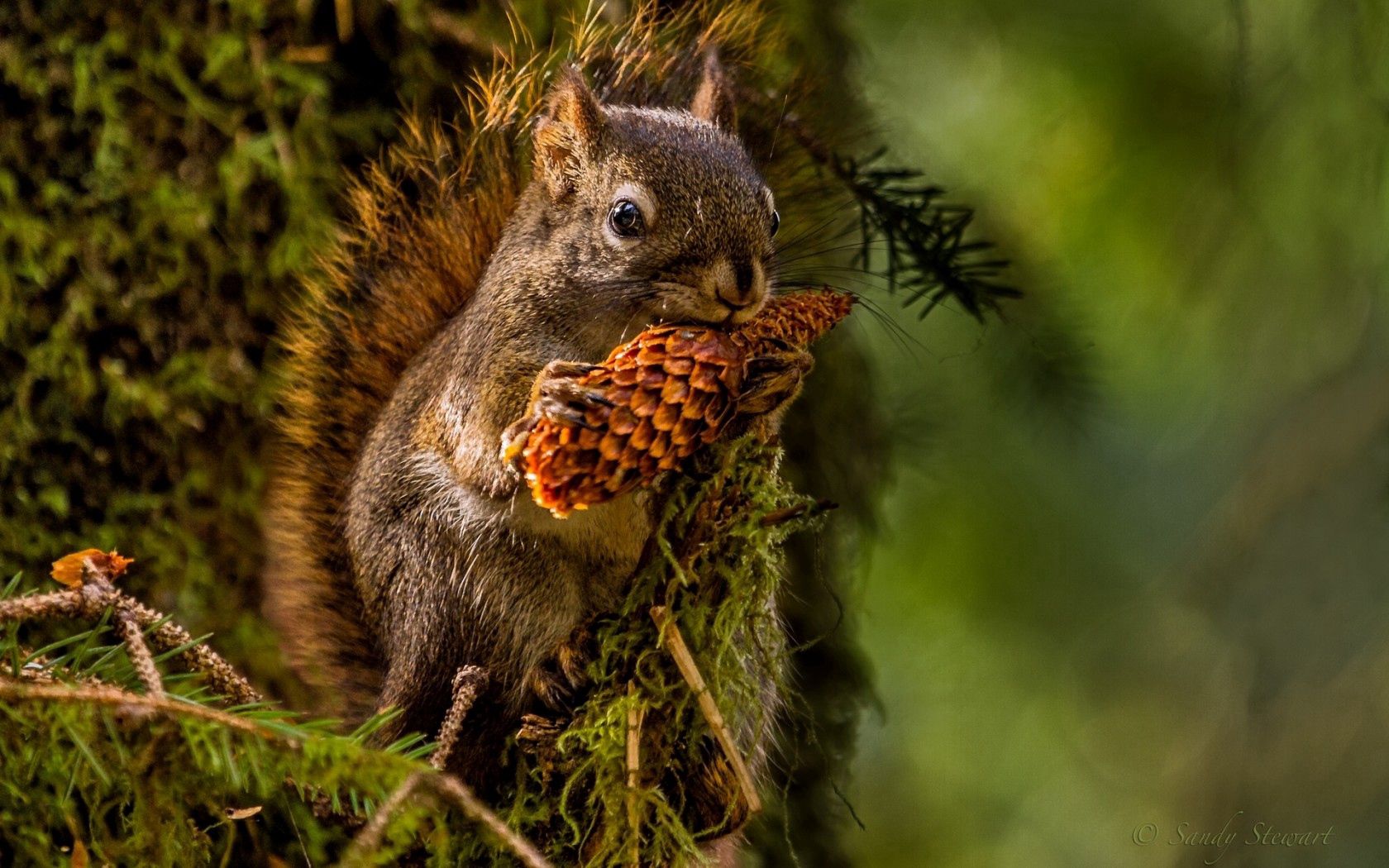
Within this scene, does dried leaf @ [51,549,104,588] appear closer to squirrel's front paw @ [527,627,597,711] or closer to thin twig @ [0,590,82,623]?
thin twig @ [0,590,82,623]

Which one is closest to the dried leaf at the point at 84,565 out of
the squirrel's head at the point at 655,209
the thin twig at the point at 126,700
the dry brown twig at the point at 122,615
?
the dry brown twig at the point at 122,615

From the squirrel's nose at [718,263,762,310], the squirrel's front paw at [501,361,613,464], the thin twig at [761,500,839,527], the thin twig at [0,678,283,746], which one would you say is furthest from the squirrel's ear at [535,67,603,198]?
the thin twig at [0,678,283,746]

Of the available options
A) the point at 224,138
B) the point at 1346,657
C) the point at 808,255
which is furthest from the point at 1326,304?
the point at 224,138

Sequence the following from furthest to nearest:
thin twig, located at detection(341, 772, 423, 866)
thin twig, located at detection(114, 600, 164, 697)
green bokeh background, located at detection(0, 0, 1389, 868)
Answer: green bokeh background, located at detection(0, 0, 1389, 868) < thin twig, located at detection(114, 600, 164, 697) < thin twig, located at detection(341, 772, 423, 866)

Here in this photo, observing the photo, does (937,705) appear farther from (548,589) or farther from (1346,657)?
(548,589)

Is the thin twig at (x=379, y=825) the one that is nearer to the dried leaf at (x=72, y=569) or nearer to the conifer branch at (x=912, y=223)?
the dried leaf at (x=72, y=569)
